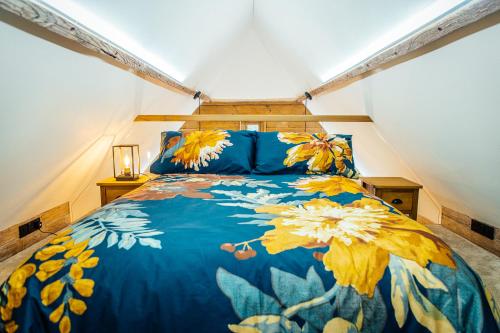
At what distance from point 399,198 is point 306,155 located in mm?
756

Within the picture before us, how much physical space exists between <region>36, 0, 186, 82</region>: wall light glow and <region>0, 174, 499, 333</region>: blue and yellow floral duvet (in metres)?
0.94

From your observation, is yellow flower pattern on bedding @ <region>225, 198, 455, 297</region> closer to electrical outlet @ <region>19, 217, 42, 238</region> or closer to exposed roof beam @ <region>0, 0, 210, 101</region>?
exposed roof beam @ <region>0, 0, 210, 101</region>

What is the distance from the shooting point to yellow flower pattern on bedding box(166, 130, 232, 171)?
6.86ft

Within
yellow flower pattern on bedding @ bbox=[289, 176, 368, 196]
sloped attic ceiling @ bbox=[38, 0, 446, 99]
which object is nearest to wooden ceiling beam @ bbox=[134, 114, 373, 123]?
sloped attic ceiling @ bbox=[38, 0, 446, 99]

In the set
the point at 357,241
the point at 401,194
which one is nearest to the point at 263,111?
the point at 401,194

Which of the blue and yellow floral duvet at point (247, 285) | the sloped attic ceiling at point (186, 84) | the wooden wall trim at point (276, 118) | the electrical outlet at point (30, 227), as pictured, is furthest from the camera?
the wooden wall trim at point (276, 118)

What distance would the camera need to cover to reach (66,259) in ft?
2.68

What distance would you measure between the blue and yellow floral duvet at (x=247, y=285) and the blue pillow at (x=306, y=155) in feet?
3.69

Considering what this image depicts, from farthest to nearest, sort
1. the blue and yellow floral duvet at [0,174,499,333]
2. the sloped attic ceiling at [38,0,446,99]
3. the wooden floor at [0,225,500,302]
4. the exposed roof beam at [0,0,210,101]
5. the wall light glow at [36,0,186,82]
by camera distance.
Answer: the wooden floor at [0,225,500,302] < the sloped attic ceiling at [38,0,446,99] < the wall light glow at [36,0,186,82] < the exposed roof beam at [0,0,210,101] < the blue and yellow floral duvet at [0,174,499,333]

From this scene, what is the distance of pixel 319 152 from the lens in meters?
2.08

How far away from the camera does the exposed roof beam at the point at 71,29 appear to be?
3.19 ft

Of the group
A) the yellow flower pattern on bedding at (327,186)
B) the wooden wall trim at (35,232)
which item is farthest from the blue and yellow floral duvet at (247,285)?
the wooden wall trim at (35,232)

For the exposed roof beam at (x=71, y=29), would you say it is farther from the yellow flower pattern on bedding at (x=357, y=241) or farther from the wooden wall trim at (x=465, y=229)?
the wooden wall trim at (x=465, y=229)

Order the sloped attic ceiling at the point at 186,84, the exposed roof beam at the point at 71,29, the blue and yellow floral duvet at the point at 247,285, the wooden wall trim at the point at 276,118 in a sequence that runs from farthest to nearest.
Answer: the wooden wall trim at the point at 276,118, the sloped attic ceiling at the point at 186,84, the exposed roof beam at the point at 71,29, the blue and yellow floral duvet at the point at 247,285
